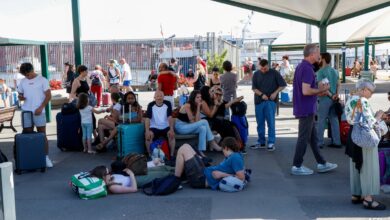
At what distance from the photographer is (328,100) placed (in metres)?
9.38

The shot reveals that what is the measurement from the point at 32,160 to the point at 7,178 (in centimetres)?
486

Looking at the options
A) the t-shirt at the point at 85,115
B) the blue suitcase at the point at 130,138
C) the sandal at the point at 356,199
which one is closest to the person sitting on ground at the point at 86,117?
the t-shirt at the point at 85,115

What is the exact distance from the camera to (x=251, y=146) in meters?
9.98

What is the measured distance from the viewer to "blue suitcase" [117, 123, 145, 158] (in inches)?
346

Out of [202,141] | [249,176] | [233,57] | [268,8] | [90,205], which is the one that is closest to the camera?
[90,205]

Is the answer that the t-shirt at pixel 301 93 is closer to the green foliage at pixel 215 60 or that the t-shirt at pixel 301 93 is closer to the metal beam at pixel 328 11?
the metal beam at pixel 328 11

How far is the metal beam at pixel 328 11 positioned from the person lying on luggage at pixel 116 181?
15.8 ft

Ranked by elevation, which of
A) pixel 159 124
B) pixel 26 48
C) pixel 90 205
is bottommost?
pixel 90 205

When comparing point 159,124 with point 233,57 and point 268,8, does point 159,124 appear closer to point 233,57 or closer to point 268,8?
point 268,8

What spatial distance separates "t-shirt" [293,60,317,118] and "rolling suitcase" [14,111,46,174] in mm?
3980

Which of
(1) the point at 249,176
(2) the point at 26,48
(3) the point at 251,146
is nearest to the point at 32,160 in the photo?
(1) the point at 249,176

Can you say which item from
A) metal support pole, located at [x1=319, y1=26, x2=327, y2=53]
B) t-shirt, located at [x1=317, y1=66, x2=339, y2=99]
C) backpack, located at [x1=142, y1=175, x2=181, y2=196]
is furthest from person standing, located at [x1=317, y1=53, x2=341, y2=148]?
backpack, located at [x1=142, y1=175, x2=181, y2=196]

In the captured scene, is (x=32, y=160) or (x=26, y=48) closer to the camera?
(x=32, y=160)

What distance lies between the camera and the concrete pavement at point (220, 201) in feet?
19.0
